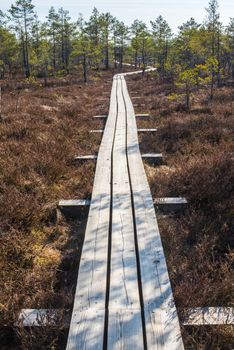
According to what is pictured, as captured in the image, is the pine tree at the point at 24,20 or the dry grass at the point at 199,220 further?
the pine tree at the point at 24,20

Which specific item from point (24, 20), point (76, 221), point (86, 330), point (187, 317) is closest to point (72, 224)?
point (76, 221)

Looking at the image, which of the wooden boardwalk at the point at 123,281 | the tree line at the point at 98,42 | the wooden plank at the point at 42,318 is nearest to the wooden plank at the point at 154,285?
the wooden boardwalk at the point at 123,281

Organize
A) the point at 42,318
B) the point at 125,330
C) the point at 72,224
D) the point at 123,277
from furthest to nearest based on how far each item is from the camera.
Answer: the point at 72,224 < the point at 123,277 < the point at 42,318 < the point at 125,330

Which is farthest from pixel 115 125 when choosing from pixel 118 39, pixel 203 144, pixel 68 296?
pixel 118 39

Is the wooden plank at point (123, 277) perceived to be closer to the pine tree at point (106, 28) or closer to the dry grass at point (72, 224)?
the dry grass at point (72, 224)

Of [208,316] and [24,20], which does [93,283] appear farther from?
[24,20]

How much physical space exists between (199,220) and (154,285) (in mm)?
2159

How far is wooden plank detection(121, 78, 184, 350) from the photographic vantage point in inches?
112

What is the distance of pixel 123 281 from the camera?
3572 millimetres

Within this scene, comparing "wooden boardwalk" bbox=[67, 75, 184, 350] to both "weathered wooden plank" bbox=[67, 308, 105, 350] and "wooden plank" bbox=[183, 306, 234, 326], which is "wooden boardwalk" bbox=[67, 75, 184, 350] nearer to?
"weathered wooden plank" bbox=[67, 308, 105, 350]

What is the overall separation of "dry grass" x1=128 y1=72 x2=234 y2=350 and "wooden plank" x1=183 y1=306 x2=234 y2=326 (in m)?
0.06

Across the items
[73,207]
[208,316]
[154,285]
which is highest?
[73,207]

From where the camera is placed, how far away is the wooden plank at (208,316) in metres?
3.07

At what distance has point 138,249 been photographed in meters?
4.17
